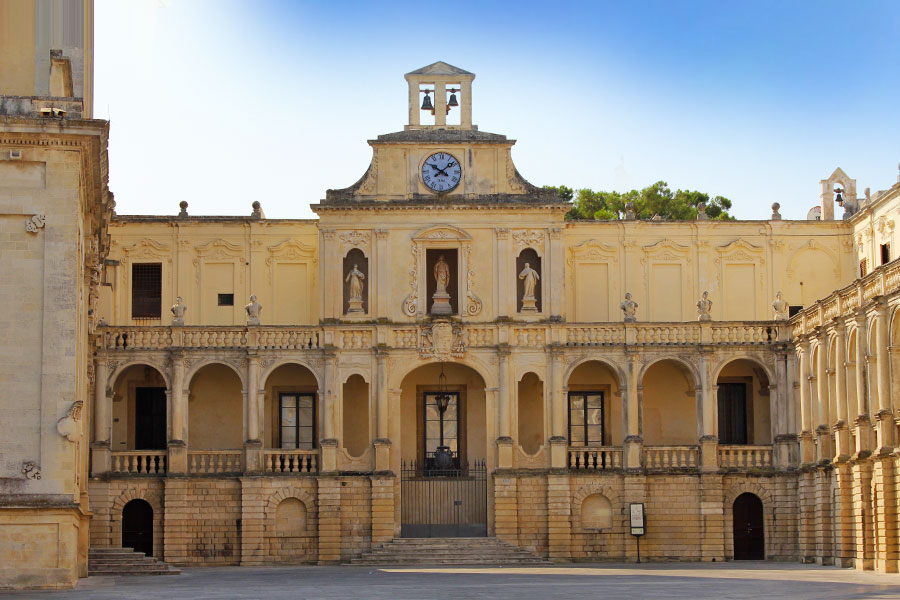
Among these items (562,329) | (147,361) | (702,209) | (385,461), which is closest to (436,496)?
(385,461)

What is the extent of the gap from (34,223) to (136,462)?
1786 cm

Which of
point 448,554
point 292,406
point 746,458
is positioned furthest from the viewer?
point 292,406

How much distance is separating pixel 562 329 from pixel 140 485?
1481 centimetres

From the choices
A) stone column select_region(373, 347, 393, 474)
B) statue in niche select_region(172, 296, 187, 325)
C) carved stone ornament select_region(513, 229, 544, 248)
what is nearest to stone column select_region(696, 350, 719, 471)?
carved stone ornament select_region(513, 229, 544, 248)

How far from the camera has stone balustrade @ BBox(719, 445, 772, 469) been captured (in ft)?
172

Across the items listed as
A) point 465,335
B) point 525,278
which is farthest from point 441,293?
point 525,278

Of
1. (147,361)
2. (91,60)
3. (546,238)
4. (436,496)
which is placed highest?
(91,60)

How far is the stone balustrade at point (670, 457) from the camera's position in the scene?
52312mm

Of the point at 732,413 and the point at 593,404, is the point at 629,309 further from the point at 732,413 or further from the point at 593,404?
the point at 732,413

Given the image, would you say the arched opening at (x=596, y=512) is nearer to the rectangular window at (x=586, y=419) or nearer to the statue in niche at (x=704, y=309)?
the rectangular window at (x=586, y=419)

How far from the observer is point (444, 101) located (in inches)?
2159

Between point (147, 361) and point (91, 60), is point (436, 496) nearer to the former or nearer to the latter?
point (147, 361)

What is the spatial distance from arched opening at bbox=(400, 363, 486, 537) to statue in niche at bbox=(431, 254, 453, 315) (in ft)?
7.34

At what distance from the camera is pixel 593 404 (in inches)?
2173
